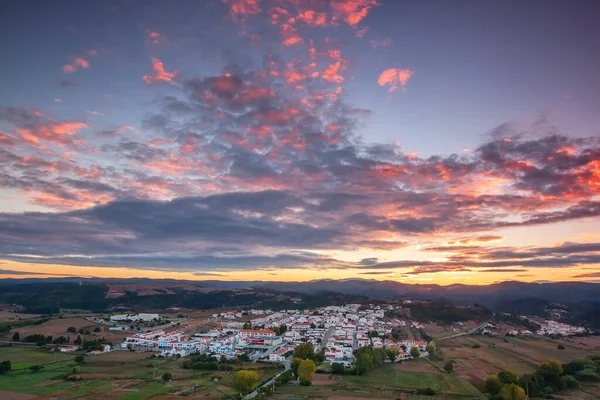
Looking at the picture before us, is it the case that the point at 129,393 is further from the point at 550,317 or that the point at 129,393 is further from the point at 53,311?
the point at 550,317

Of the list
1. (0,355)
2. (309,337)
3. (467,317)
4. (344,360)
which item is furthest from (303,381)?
(467,317)

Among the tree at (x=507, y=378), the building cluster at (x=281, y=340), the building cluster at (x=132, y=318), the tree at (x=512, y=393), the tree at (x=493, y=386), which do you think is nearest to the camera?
A: the tree at (x=512, y=393)

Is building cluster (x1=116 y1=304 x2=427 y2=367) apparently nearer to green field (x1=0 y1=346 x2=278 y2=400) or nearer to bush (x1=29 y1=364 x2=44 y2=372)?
green field (x1=0 y1=346 x2=278 y2=400)

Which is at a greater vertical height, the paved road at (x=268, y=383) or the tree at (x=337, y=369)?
the tree at (x=337, y=369)

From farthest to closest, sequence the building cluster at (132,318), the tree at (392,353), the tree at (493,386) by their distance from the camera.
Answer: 1. the building cluster at (132,318)
2. the tree at (392,353)
3. the tree at (493,386)

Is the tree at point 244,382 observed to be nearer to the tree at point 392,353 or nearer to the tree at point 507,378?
the tree at point 507,378

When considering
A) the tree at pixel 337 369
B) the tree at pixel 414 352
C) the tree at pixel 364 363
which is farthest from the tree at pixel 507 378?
the tree at pixel 414 352

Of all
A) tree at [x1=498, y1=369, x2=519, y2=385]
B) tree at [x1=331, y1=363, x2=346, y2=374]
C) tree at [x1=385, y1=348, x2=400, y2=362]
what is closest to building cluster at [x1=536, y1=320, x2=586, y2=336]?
tree at [x1=385, y1=348, x2=400, y2=362]
